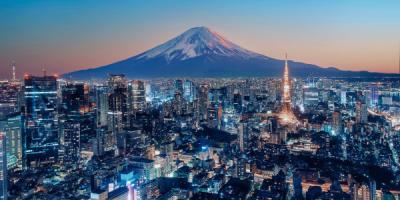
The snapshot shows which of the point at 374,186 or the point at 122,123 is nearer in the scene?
the point at 374,186

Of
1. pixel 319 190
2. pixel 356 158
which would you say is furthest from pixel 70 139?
pixel 356 158

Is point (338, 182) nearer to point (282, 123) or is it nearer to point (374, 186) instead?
point (374, 186)

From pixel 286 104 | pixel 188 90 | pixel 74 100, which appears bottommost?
pixel 286 104

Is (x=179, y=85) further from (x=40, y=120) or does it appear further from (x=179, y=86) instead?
(x=40, y=120)

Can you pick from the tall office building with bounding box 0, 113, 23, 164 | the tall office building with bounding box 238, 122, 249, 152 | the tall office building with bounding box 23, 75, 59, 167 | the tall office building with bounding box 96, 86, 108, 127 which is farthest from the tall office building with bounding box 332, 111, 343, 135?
the tall office building with bounding box 0, 113, 23, 164

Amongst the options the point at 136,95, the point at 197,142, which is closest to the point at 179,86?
the point at 136,95

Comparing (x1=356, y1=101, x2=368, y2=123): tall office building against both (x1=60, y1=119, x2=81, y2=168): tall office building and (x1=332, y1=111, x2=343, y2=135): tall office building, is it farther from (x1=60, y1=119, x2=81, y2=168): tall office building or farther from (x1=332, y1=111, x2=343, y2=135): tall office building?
(x1=60, y1=119, x2=81, y2=168): tall office building

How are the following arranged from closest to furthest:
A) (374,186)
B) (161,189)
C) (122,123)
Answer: (374,186)
(161,189)
(122,123)
